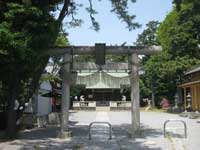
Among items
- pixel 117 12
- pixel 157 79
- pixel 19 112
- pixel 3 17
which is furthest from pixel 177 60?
pixel 3 17

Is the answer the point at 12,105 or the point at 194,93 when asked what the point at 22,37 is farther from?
the point at 194,93

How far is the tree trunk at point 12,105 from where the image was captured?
18.9 meters

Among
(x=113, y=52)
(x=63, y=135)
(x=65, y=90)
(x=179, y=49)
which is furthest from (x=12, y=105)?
(x=179, y=49)

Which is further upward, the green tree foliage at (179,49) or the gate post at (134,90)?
the green tree foliage at (179,49)

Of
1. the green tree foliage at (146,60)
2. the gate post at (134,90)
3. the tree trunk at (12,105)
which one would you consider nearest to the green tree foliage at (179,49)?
the green tree foliage at (146,60)

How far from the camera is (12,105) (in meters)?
19.3

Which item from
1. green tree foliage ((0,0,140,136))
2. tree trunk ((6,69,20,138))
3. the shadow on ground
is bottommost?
the shadow on ground

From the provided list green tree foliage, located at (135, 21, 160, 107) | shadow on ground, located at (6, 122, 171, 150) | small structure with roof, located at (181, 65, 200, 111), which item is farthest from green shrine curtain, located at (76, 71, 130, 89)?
shadow on ground, located at (6, 122, 171, 150)

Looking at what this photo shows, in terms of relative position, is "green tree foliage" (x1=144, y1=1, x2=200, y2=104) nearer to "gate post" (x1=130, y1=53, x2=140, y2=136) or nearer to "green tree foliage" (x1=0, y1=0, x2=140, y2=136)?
"gate post" (x1=130, y1=53, x2=140, y2=136)

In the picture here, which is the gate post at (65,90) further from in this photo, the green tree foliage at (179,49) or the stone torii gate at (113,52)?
the green tree foliage at (179,49)

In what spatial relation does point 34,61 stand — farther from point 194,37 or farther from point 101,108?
point 101,108

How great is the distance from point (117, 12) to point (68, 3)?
333 centimetres

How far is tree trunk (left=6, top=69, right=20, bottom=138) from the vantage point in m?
18.9

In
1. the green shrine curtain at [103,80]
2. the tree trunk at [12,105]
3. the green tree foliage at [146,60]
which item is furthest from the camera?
the green shrine curtain at [103,80]
